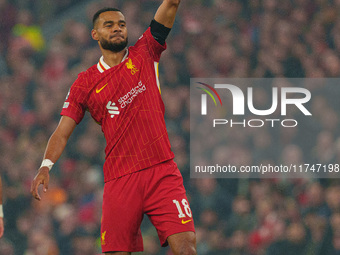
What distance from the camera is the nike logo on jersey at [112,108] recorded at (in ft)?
13.3

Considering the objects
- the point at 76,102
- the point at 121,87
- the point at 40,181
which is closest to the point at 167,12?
the point at 121,87

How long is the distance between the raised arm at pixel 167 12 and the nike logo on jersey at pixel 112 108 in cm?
69

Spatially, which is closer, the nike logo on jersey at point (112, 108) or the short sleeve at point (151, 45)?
the nike logo on jersey at point (112, 108)

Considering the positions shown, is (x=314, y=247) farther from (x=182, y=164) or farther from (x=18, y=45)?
(x=18, y=45)

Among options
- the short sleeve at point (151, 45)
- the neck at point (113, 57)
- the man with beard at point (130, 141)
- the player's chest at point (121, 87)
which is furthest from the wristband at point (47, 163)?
the short sleeve at point (151, 45)

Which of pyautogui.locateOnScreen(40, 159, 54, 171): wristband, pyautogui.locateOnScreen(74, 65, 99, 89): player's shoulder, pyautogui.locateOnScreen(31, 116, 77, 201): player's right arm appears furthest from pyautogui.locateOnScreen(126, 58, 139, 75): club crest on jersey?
pyautogui.locateOnScreen(40, 159, 54, 171): wristband

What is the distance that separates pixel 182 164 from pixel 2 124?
8.26ft

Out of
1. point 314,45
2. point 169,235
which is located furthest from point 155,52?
point 314,45

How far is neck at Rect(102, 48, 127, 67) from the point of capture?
4223 millimetres

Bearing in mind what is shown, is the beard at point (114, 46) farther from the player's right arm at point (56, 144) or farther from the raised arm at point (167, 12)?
the player's right arm at point (56, 144)

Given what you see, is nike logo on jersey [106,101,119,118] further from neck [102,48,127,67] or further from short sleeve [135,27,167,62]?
short sleeve [135,27,167,62]

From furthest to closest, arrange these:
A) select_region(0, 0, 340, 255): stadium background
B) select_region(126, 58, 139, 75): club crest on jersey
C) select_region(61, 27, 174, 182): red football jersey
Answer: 1. select_region(0, 0, 340, 255): stadium background
2. select_region(126, 58, 139, 75): club crest on jersey
3. select_region(61, 27, 174, 182): red football jersey

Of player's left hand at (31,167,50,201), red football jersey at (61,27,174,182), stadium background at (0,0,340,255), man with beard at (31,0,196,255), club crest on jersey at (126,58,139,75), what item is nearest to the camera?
player's left hand at (31,167,50,201)

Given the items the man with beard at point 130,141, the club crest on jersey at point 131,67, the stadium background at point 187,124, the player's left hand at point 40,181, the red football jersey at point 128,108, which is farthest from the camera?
the stadium background at point 187,124
